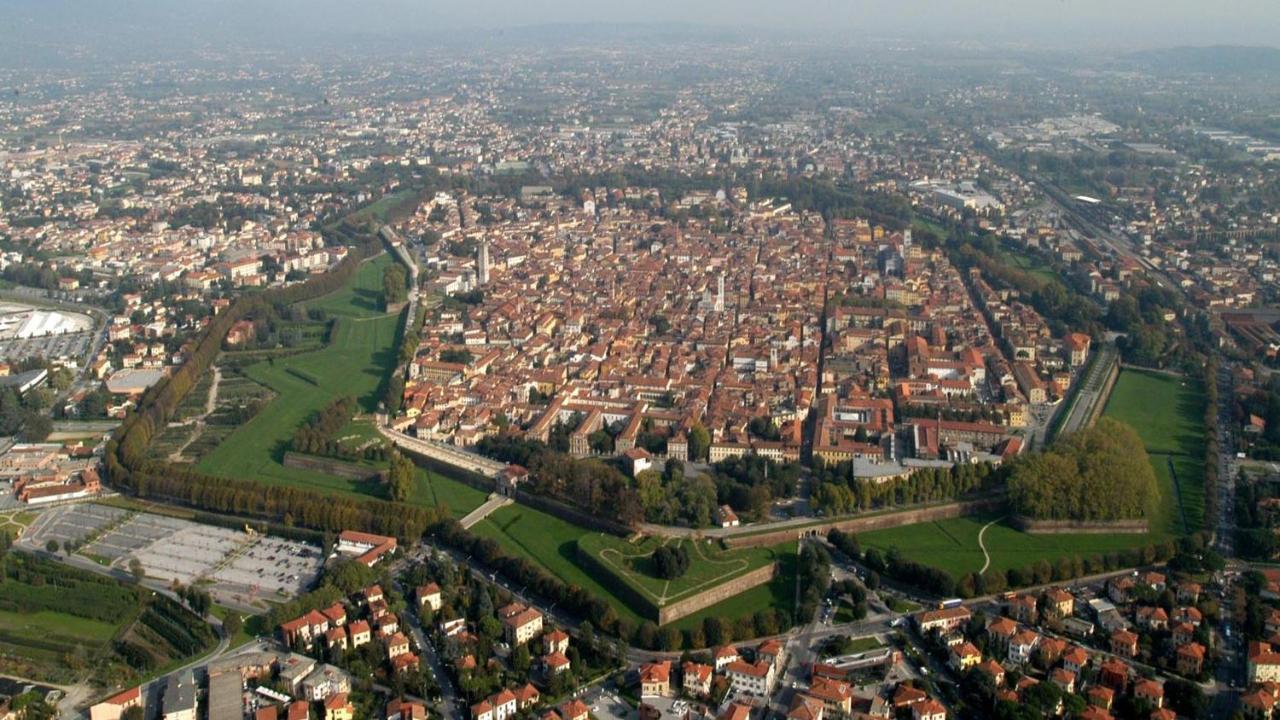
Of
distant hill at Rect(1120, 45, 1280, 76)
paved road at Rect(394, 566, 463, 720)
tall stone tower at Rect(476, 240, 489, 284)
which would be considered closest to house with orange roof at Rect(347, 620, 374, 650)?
paved road at Rect(394, 566, 463, 720)

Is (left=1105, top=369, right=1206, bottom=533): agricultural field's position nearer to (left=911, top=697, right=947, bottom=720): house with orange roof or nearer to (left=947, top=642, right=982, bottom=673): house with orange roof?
(left=947, top=642, right=982, bottom=673): house with orange roof

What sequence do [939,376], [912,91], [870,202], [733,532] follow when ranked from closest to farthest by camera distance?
1. [733,532]
2. [939,376]
3. [870,202]
4. [912,91]

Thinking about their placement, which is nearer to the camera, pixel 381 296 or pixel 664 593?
pixel 664 593

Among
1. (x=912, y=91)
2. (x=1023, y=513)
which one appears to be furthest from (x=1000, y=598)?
(x=912, y=91)

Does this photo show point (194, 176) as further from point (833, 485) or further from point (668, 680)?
point (668, 680)

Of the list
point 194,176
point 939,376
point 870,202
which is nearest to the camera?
point 939,376

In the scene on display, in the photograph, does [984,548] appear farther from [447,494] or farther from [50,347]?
[50,347]

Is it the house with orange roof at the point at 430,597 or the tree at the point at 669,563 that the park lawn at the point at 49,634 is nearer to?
the house with orange roof at the point at 430,597
